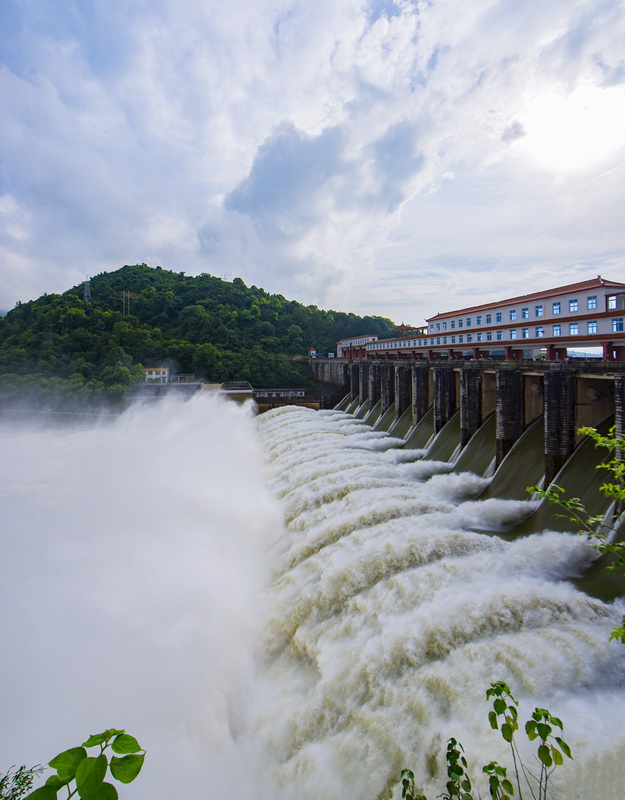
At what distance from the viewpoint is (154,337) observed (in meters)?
55.8

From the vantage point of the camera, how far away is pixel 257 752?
18.5ft

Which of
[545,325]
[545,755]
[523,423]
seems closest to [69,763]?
[545,755]

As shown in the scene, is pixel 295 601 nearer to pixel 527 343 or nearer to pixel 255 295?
pixel 527 343

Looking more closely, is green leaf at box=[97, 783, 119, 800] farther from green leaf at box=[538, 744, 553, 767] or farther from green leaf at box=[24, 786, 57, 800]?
Result: green leaf at box=[538, 744, 553, 767]

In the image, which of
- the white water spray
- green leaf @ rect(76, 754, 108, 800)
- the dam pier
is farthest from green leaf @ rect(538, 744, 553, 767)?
the dam pier

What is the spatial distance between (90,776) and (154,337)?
58664mm

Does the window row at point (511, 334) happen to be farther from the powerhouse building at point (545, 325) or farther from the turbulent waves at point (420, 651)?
the turbulent waves at point (420, 651)

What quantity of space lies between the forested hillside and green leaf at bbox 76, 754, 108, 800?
135 feet

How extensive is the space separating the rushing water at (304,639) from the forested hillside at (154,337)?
1273 inches

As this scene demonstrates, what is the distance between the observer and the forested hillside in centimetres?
4281

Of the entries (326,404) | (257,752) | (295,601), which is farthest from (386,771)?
(326,404)

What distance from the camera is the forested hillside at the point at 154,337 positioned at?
42.8 meters

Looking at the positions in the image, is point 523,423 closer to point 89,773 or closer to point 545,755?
point 545,755

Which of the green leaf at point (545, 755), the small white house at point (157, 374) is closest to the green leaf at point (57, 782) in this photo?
the green leaf at point (545, 755)
